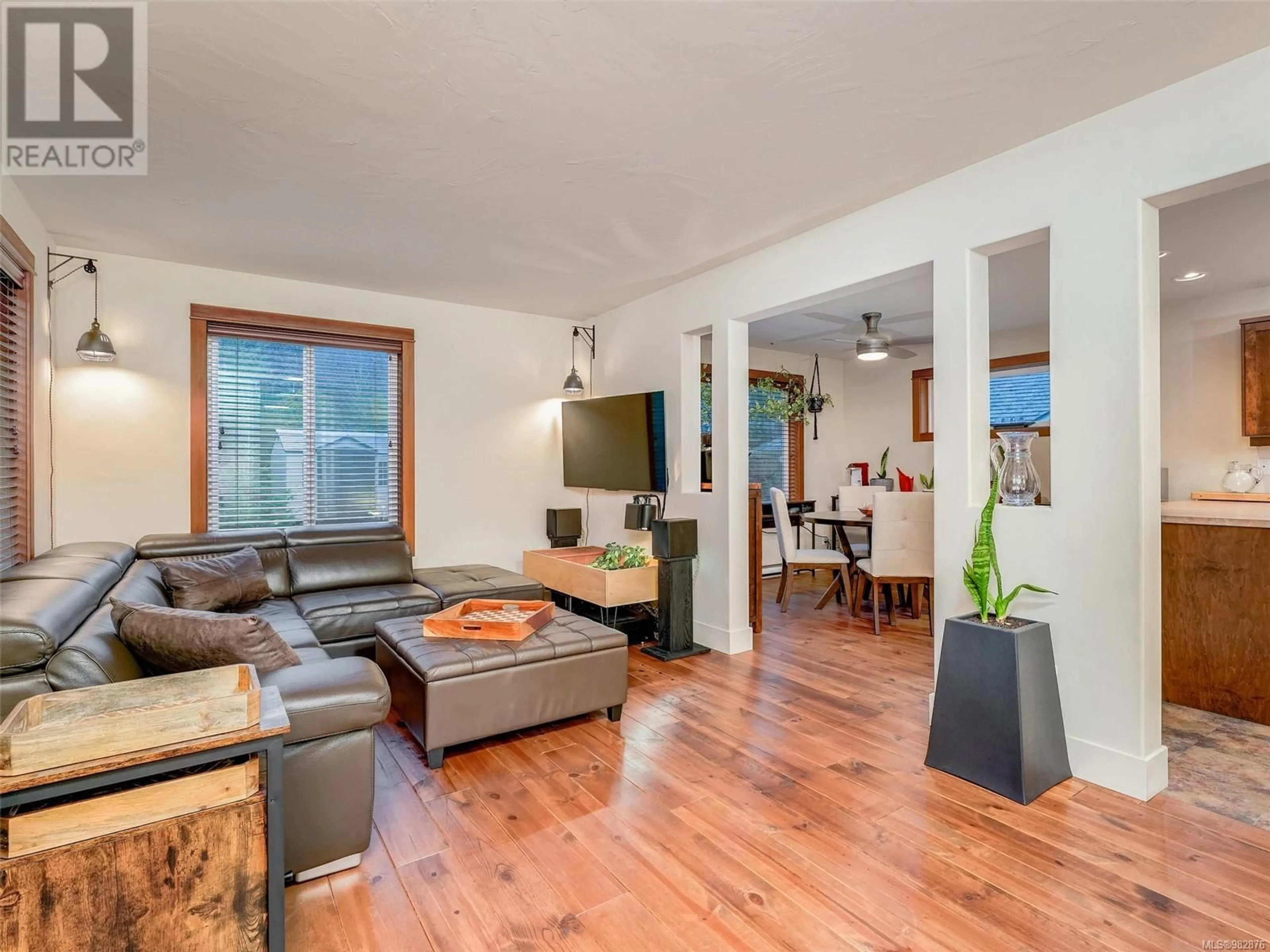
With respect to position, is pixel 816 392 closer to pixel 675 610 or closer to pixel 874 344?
pixel 874 344

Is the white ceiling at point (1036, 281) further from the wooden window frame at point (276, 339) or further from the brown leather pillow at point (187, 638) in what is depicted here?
the brown leather pillow at point (187, 638)

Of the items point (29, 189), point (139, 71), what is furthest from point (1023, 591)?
point (29, 189)

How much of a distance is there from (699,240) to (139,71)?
8.41ft

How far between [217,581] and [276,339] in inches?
74.1

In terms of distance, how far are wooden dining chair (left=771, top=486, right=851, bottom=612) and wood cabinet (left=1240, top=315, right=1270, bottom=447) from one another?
2829 mm

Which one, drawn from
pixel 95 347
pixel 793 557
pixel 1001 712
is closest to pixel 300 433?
pixel 95 347

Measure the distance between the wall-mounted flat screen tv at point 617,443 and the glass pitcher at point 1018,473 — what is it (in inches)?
91.6

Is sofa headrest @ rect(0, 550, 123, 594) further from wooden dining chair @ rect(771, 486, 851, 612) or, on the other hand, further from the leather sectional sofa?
wooden dining chair @ rect(771, 486, 851, 612)

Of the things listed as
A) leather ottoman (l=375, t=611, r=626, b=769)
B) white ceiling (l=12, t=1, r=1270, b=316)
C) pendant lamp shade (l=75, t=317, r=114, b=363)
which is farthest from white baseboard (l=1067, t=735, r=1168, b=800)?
pendant lamp shade (l=75, t=317, r=114, b=363)

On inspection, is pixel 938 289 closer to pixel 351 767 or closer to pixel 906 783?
pixel 906 783

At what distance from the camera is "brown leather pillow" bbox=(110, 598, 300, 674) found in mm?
1873

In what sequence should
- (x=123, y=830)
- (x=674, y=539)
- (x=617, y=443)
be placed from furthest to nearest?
(x=617, y=443), (x=674, y=539), (x=123, y=830)

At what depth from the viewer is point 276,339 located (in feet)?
14.4

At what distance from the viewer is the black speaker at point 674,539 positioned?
13.3ft
